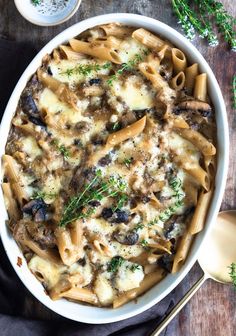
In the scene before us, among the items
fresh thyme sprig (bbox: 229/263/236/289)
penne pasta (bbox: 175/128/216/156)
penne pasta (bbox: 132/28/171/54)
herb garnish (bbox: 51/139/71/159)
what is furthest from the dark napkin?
penne pasta (bbox: 175/128/216/156)

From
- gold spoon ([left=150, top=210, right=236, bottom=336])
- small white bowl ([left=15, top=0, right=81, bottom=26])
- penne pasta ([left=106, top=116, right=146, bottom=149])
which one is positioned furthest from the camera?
gold spoon ([left=150, top=210, right=236, bottom=336])

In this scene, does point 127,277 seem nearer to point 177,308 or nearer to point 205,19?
point 177,308

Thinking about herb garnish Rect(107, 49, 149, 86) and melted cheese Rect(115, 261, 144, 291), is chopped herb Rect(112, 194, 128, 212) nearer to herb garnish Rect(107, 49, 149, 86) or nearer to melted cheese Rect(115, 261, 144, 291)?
melted cheese Rect(115, 261, 144, 291)

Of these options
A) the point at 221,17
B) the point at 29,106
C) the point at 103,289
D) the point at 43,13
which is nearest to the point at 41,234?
the point at 103,289

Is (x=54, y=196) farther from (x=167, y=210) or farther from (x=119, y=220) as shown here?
(x=167, y=210)

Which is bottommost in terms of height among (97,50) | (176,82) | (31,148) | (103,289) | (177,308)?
(177,308)

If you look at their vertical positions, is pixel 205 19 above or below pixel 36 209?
above

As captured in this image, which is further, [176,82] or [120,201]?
[176,82]
